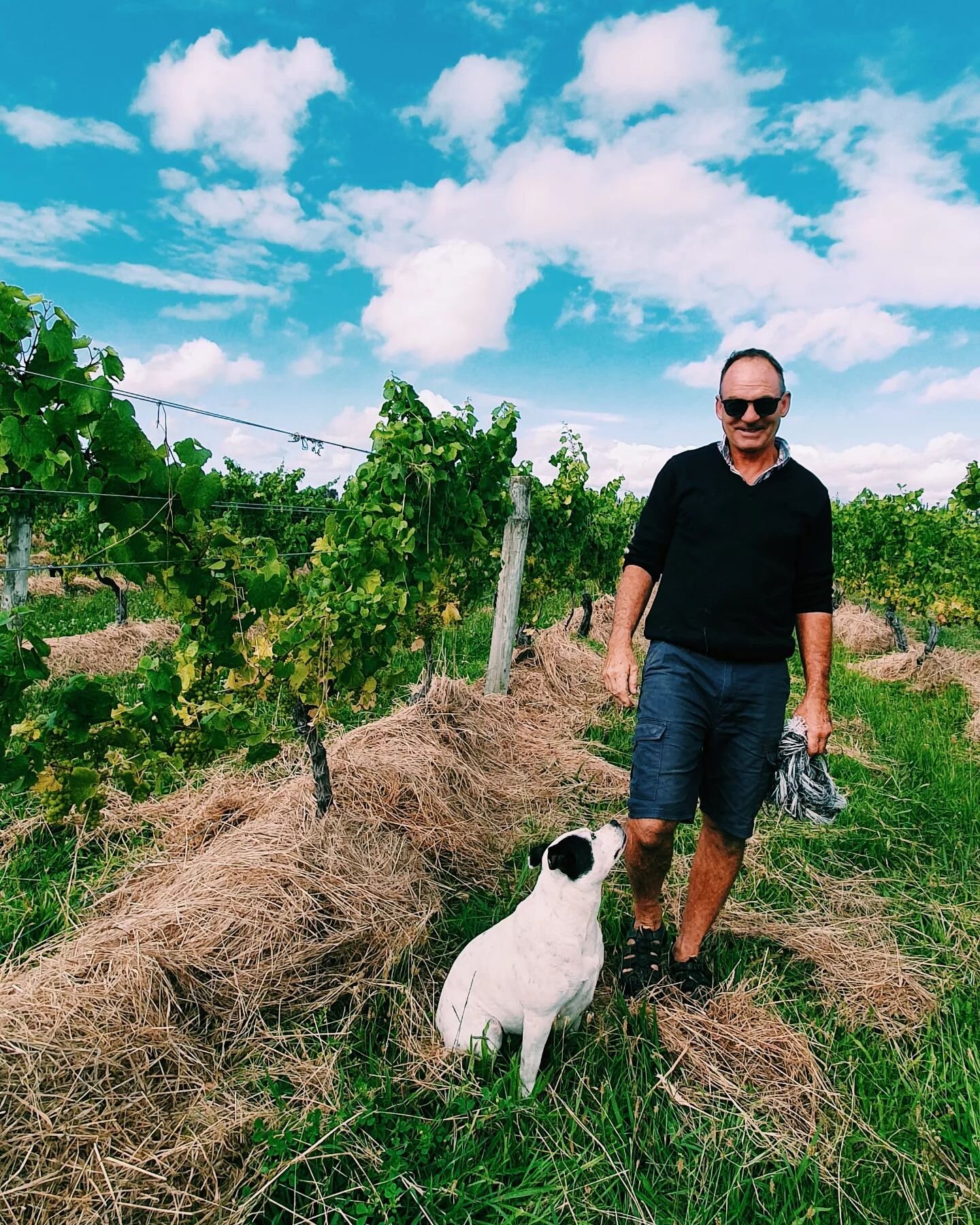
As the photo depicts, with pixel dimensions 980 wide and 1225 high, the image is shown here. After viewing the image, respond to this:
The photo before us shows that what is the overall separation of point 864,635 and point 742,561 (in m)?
10.9

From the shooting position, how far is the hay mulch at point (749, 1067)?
234 cm

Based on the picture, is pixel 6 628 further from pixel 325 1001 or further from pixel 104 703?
pixel 325 1001

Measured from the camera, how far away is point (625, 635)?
9.13ft

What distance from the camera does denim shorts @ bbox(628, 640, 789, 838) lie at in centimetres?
268

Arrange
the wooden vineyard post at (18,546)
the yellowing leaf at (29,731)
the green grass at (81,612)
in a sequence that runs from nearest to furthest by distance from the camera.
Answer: the yellowing leaf at (29,731) < the wooden vineyard post at (18,546) < the green grass at (81,612)

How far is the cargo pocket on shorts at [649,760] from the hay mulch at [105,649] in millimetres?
7012

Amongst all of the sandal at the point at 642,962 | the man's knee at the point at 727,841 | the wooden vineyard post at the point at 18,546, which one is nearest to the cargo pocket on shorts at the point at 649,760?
the man's knee at the point at 727,841

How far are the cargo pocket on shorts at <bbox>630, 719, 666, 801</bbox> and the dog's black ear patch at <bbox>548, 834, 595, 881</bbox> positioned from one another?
41 cm

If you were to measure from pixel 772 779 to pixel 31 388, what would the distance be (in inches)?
116

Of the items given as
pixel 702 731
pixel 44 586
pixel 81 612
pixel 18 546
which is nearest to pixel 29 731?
pixel 702 731

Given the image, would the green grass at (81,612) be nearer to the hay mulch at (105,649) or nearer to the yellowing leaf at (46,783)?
the hay mulch at (105,649)

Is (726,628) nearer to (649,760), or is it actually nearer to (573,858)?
(649,760)

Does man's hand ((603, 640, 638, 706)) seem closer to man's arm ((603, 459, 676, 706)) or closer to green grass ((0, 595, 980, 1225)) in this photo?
man's arm ((603, 459, 676, 706))

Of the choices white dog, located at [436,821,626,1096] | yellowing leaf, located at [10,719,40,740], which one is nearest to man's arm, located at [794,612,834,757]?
white dog, located at [436,821,626,1096]
